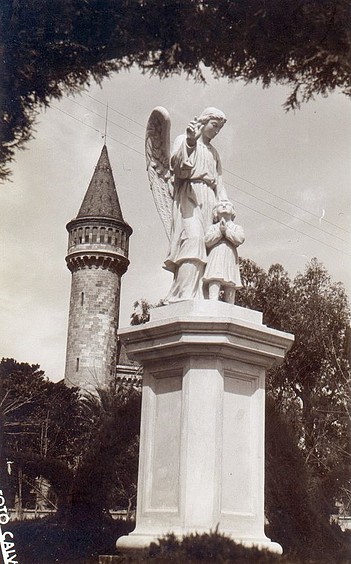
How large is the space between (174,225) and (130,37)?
4.82 metres

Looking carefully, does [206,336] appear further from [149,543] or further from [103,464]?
[103,464]

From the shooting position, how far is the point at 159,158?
851cm

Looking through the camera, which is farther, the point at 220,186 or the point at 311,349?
the point at 311,349

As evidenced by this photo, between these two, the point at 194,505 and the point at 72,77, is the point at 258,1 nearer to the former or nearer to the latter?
the point at 72,77

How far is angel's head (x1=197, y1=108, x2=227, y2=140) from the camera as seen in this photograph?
7768 millimetres

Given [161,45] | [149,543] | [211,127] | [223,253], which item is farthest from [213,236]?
[161,45]

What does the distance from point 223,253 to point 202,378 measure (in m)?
1.32

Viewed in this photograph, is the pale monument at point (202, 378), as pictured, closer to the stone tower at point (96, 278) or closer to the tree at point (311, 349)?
the tree at point (311, 349)

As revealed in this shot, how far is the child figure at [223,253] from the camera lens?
7.50 m

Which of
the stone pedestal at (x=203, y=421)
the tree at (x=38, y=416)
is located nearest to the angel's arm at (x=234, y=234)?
the stone pedestal at (x=203, y=421)

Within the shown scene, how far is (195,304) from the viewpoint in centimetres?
718

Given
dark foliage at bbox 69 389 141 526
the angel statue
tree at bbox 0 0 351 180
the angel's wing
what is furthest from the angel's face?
dark foliage at bbox 69 389 141 526

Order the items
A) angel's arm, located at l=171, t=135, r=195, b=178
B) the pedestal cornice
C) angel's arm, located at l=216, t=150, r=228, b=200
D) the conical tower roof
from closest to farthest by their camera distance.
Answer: the pedestal cornice
angel's arm, located at l=171, t=135, r=195, b=178
angel's arm, located at l=216, t=150, r=228, b=200
the conical tower roof

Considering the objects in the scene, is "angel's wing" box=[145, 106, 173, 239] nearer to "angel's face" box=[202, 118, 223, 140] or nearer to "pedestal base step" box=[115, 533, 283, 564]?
"angel's face" box=[202, 118, 223, 140]
